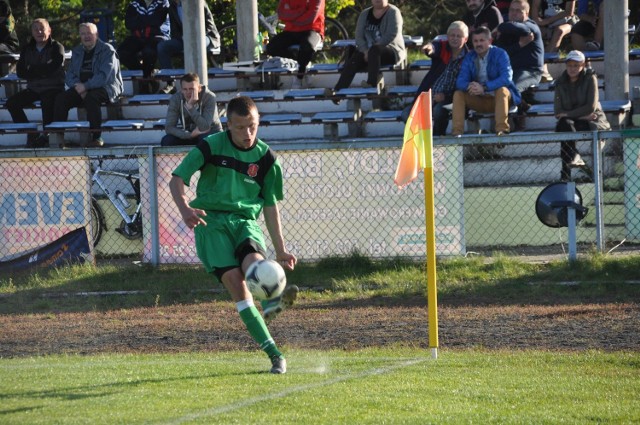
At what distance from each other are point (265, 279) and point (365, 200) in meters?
6.22

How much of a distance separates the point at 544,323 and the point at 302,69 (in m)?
9.27

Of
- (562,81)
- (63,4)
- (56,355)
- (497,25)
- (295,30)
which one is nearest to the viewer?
(56,355)

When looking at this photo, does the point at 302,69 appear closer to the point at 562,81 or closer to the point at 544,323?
the point at 562,81

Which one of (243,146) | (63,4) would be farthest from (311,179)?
(63,4)

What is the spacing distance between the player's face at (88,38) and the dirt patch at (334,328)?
6.27m

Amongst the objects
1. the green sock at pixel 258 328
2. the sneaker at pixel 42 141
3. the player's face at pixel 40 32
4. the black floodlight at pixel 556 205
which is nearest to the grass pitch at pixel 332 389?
the green sock at pixel 258 328

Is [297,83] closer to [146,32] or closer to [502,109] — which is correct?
[146,32]

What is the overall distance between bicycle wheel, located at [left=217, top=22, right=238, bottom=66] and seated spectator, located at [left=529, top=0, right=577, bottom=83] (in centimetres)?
618

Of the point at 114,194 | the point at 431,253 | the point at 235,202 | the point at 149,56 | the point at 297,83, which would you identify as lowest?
the point at 114,194

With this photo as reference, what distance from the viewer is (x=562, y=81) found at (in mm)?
14688

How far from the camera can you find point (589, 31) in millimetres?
18422

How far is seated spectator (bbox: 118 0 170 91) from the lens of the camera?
64.1 ft

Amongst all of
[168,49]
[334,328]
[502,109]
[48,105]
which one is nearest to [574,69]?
[502,109]

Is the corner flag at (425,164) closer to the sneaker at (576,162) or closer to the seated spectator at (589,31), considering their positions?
the sneaker at (576,162)
